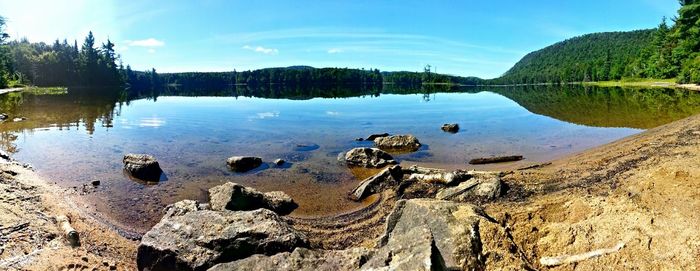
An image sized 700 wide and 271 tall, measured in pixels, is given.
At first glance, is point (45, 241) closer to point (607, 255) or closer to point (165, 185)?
point (165, 185)

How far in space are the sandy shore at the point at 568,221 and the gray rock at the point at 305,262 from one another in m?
2.85

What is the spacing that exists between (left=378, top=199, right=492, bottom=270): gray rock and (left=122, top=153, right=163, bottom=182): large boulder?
48.8 ft

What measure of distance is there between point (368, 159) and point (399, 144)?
6744 mm

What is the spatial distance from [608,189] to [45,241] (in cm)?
1605

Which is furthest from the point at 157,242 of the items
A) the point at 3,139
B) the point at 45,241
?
the point at 3,139

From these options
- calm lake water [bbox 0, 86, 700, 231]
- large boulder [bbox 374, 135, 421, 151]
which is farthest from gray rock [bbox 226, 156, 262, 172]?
large boulder [bbox 374, 135, 421, 151]

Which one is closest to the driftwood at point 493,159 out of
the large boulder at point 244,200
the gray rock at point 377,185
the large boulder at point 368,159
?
the large boulder at point 368,159

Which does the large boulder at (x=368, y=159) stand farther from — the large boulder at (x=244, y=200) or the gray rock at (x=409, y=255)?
the gray rock at (x=409, y=255)

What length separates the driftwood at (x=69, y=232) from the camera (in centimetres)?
1147

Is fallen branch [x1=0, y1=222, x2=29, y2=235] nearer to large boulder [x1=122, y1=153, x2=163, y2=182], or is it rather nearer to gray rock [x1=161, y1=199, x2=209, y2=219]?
gray rock [x1=161, y1=199, x2=209, y2=219]

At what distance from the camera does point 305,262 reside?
7906 millimetres

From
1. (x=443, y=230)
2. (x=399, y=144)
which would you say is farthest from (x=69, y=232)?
(x=399, y=144)

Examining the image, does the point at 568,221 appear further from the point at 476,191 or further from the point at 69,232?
the point at 69,232

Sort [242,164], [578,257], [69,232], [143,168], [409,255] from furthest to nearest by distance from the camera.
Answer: [242,164] → [143,168] → [69,232] → [578,257] → [409,255]
